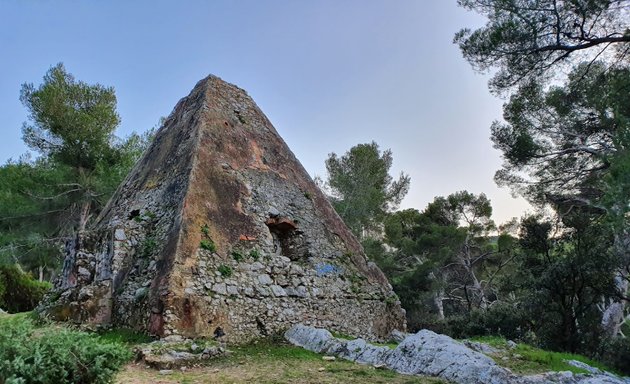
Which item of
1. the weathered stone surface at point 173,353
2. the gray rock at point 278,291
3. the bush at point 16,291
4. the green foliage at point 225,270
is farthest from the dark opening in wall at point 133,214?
the bush at point 16,291

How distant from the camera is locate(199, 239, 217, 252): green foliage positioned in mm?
7398

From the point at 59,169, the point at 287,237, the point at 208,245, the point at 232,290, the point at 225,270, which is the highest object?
the point at 59,169

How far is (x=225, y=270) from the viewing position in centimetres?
741

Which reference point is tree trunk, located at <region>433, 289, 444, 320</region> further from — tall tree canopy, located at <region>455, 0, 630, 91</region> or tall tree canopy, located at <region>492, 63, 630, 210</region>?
tall tree canopy, located at <region>455, 0, 630, 91</region>

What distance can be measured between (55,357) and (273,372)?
2.58 meters

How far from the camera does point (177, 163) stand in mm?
9086

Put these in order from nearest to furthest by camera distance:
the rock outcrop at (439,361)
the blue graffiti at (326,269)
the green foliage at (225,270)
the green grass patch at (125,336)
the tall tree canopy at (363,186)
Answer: the rock outcrop at (439,361) → the green grass patch at (125,336) → the green foliage at (225,270) → the blue graffiti at (326,269) → the tall tree canopy at (363,186)

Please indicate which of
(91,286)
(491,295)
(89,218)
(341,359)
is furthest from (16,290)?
(491,295)

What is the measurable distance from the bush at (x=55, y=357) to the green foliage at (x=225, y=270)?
380 centimetres

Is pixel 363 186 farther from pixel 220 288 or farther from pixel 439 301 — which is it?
pixel 220 288

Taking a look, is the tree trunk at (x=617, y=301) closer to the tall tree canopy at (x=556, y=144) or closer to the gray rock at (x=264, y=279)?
the tall tree canopy at (x=556, y=144)

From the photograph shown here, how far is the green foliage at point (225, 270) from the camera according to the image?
7.34 meters

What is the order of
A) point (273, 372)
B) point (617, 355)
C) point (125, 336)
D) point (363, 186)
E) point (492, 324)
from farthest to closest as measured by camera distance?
point (363, 186) < point (492, 324) < point (617, 355) < point (125, 336) < point (273, 372)

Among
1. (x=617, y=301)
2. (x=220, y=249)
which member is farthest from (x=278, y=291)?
(x=617, y=301)
